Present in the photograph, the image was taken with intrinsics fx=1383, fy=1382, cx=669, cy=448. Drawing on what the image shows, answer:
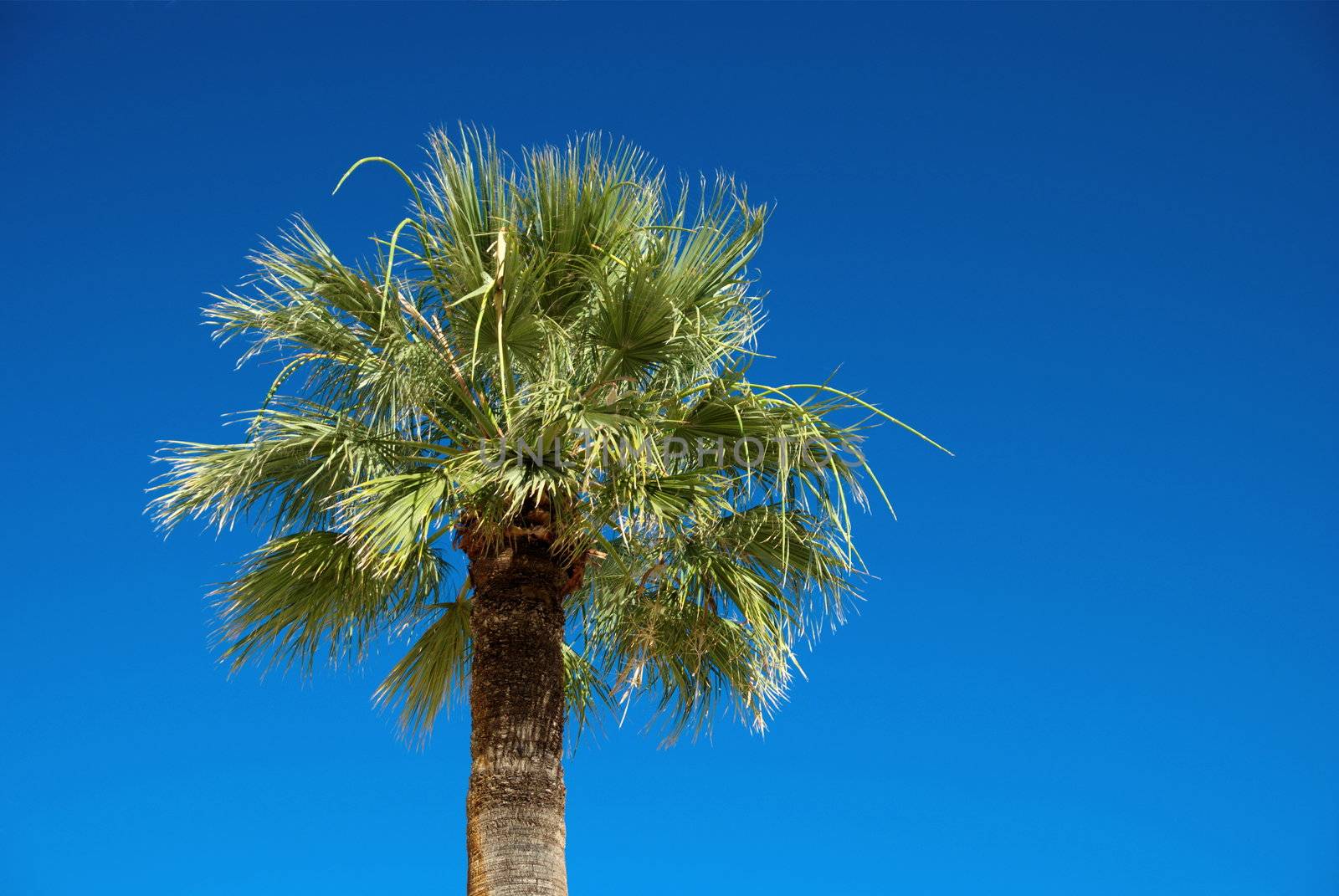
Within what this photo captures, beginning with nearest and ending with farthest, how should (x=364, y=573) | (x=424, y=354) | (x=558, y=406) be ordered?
(x=558, y=406) → (x=424, y=354) → (x=364, y=573)

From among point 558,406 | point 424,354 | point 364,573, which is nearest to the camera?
point 558,406

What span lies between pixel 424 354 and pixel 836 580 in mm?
3019

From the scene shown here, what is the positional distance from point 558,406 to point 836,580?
93.1 inches

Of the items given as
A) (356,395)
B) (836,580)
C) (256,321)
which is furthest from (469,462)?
(836,580)

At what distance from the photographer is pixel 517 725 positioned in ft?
26.1

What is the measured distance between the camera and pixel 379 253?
884cm

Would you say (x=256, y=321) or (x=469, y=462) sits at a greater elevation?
(x=256, y=321)

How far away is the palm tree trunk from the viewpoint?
301 inches

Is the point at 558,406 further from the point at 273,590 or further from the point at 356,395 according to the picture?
the point at 273,590

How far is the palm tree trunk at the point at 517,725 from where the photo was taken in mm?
7648

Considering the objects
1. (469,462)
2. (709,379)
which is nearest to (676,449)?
(709,379)

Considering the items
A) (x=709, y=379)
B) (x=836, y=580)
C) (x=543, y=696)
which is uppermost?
(x=709, y=379)

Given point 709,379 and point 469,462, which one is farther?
point 709,379

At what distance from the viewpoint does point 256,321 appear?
8.85 metres
